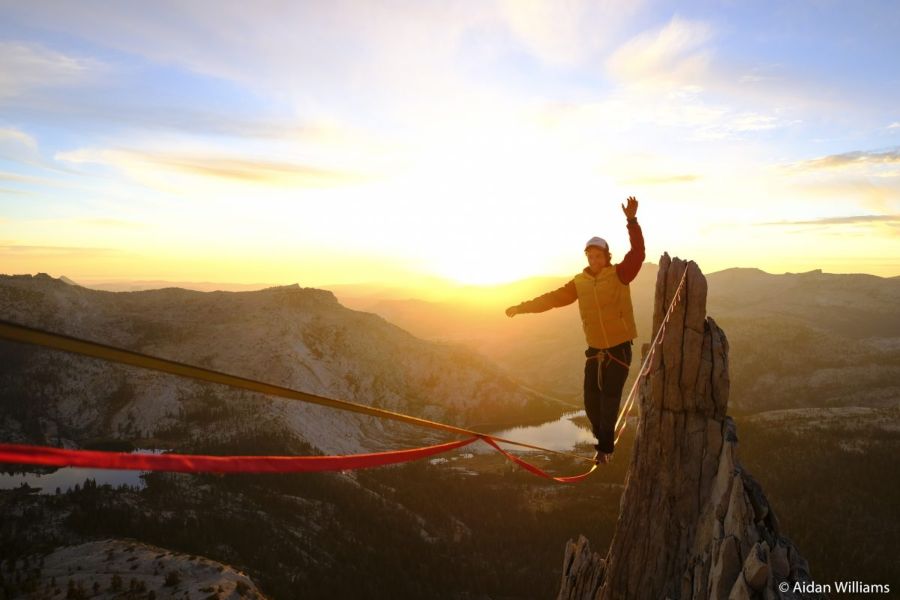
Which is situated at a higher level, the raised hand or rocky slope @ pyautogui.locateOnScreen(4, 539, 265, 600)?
the raised hand

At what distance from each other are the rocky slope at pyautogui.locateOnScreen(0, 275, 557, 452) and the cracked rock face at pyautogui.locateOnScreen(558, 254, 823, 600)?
321ft

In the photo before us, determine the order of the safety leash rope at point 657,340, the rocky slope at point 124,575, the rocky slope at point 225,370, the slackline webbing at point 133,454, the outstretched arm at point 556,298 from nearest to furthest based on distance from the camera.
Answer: the slackline webbing at point 133,454 → the outstretched arm at point 556,298 → the safety leash rope at point 657,340 → the rocky slope at point 124,575 → the rocky slope at point 225,370

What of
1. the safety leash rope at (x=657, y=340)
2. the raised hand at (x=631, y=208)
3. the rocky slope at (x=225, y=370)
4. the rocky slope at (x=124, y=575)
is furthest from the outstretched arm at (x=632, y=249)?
the rocky slope at (x=225, y=370)

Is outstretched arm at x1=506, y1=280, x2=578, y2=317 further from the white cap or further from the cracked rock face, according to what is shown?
the cracked rock face

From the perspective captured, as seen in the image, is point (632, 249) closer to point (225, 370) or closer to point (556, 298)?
point (556, 298)

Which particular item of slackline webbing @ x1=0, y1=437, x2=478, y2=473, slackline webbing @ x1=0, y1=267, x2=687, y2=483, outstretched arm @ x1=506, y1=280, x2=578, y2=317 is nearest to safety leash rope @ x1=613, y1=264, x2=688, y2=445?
outstretched arm @ x1=506, y1=280, x2=578, y2=317

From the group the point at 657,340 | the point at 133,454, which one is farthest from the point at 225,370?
the point at 133,454

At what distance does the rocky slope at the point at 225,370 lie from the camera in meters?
102

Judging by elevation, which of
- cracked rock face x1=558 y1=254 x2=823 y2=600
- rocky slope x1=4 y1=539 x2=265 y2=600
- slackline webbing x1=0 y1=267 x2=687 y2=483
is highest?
slackline webbing x1=0 y1=267 x2=687 y2=483

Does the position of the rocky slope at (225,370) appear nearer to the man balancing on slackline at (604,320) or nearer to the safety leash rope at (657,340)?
the safety leash rope at (657,340)

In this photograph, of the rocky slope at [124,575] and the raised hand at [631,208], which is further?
the rocky slope at [124,575]

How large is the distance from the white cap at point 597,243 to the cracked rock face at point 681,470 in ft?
6.33

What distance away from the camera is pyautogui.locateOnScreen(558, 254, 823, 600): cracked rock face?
10.9 meters

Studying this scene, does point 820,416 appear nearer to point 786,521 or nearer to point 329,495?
point 786,521
